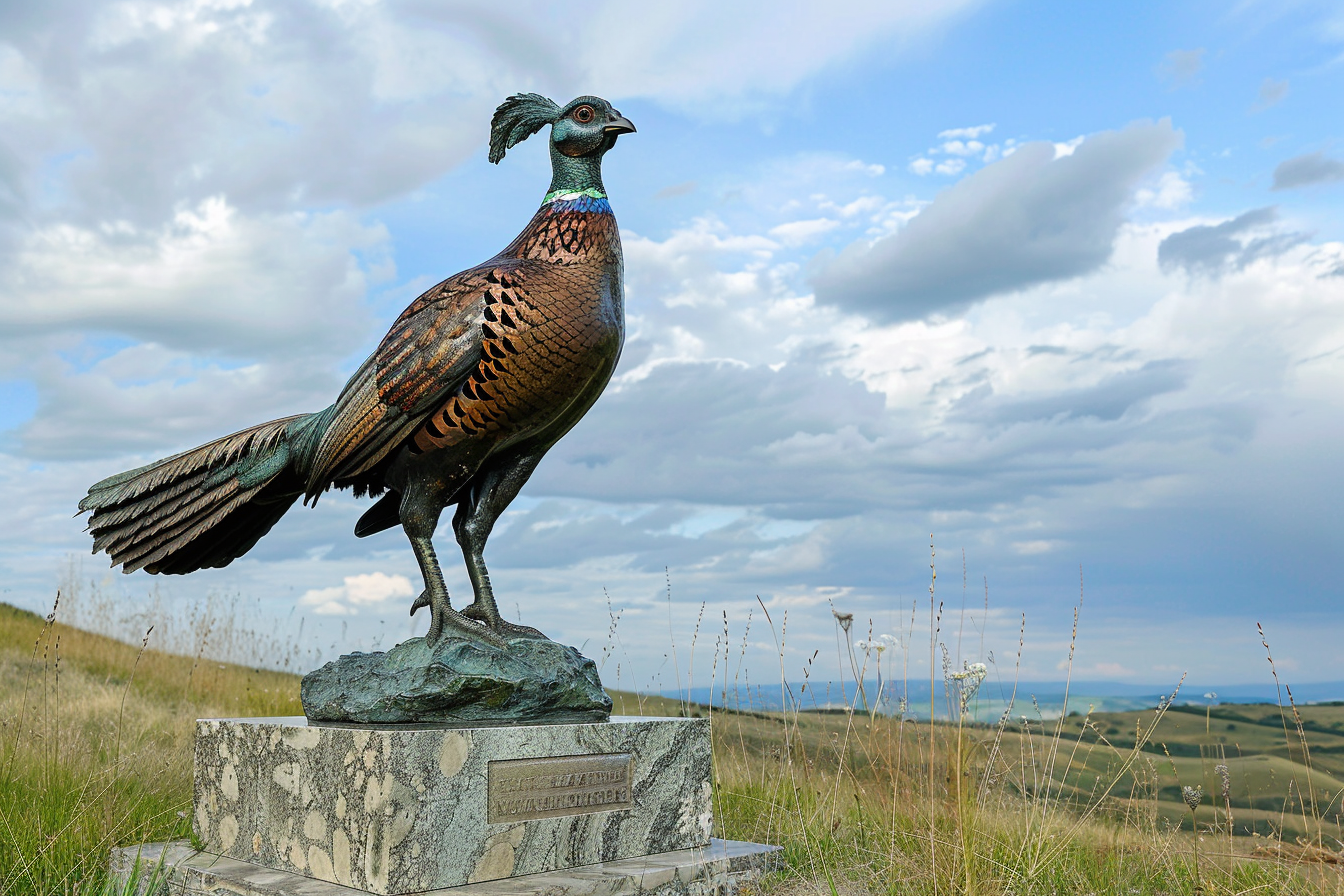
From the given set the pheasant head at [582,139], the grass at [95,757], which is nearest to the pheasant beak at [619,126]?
the pheasant head at [582,139]

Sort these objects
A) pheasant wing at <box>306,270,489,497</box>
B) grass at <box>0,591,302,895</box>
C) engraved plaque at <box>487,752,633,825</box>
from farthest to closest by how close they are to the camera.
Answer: grass at <box>0,591,302,895</box>, pheasant wing at <box>306,270,489,497</box>, engraved plaque at <box>487,752,633,825</box>

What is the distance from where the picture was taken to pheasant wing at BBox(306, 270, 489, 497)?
11.4 ft

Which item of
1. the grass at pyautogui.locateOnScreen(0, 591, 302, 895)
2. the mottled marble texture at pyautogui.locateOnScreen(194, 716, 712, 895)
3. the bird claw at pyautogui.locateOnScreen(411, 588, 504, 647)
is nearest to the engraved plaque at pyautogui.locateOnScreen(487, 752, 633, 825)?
the mottled marble texture at pyautogui.locateOnScreen(194, 716, 712, 895)

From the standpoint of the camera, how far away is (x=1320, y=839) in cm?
386

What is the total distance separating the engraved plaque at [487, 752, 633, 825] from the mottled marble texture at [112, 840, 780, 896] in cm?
20

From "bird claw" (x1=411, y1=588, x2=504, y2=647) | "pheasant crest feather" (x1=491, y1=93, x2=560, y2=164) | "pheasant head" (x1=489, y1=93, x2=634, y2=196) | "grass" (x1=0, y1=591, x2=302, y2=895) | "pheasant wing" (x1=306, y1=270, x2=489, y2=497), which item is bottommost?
"grass" (x1=0, y1=591, x2=302, y2=895)

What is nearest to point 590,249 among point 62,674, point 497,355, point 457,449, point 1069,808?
point 497,355

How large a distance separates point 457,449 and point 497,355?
378mm

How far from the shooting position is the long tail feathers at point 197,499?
3777mm

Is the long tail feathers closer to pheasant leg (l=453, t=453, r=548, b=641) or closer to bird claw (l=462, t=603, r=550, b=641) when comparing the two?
pheasant leg (l=453, t=453, r=548, b=641)

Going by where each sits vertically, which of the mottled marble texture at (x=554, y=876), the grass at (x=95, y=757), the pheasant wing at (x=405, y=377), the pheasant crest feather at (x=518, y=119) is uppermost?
the pheasant crest feather at (x=518, y=119)

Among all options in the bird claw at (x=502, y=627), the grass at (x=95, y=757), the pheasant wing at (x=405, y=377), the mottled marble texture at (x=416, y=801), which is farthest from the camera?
the grass at (x=95, y=757)

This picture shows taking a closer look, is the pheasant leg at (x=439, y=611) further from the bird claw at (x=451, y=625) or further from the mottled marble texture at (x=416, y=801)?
the mottled marble texture at (x=416, y=801)

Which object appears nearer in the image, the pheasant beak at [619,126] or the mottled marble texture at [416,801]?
the mottled marble texture at [416,801]
